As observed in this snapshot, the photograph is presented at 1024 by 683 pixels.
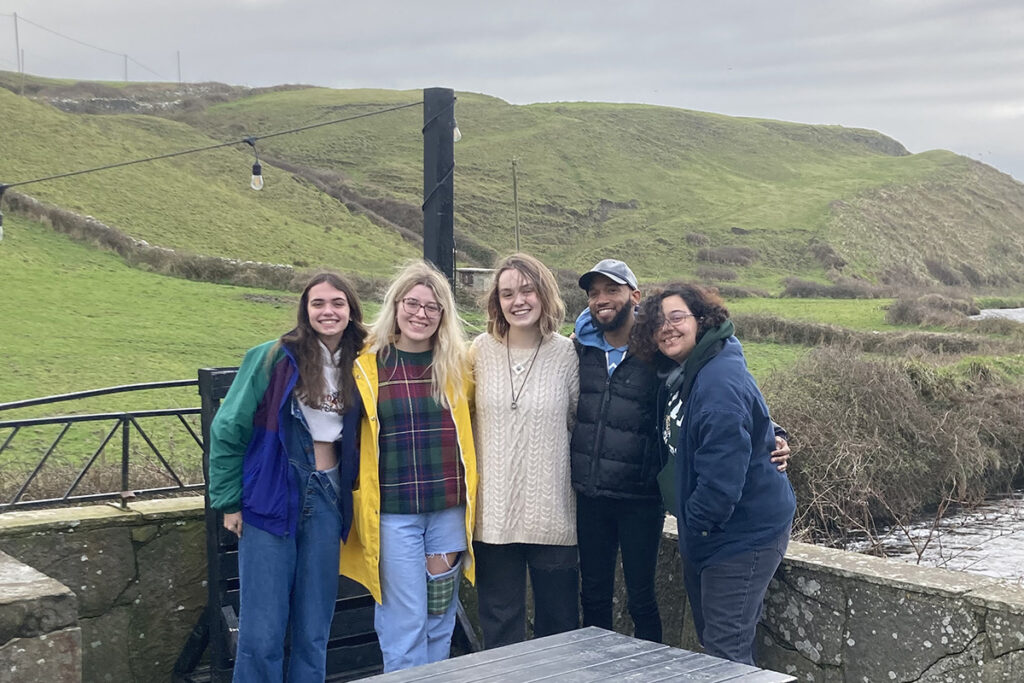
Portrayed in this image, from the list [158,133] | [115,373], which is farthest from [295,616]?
[158,133]

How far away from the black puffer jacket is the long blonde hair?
21.6 inches

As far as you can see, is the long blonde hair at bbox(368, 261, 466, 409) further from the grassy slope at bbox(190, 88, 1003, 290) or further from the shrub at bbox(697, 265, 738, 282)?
the shrub at bbox(697, 265, 738, 282)

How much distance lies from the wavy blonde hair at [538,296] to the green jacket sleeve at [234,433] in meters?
0.92

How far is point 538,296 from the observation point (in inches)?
154

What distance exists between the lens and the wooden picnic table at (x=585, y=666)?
2746 mm

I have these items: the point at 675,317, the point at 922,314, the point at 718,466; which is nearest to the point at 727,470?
the point at 718,466

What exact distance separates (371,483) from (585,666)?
3.90ft

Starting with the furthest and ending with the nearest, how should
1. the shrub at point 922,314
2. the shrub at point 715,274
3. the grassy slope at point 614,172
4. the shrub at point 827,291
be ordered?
the grassy slope at point 614,172 < the shrub at point 715,274 < the shrub at point 827,291 < the shrub at point 922,314

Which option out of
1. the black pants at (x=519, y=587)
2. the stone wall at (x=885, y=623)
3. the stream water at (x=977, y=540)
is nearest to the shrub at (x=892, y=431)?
the stream water at (x=977, y=540)

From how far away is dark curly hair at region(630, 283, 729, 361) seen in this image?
12.1 feet

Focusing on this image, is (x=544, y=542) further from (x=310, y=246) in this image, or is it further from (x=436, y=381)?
(x=310, y=246)

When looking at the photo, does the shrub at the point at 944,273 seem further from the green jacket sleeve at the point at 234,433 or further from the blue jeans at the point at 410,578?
the green jacket sleeve at the point at 234,433

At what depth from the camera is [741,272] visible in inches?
2244

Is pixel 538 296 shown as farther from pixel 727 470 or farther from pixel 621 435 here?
pixel 727 470
